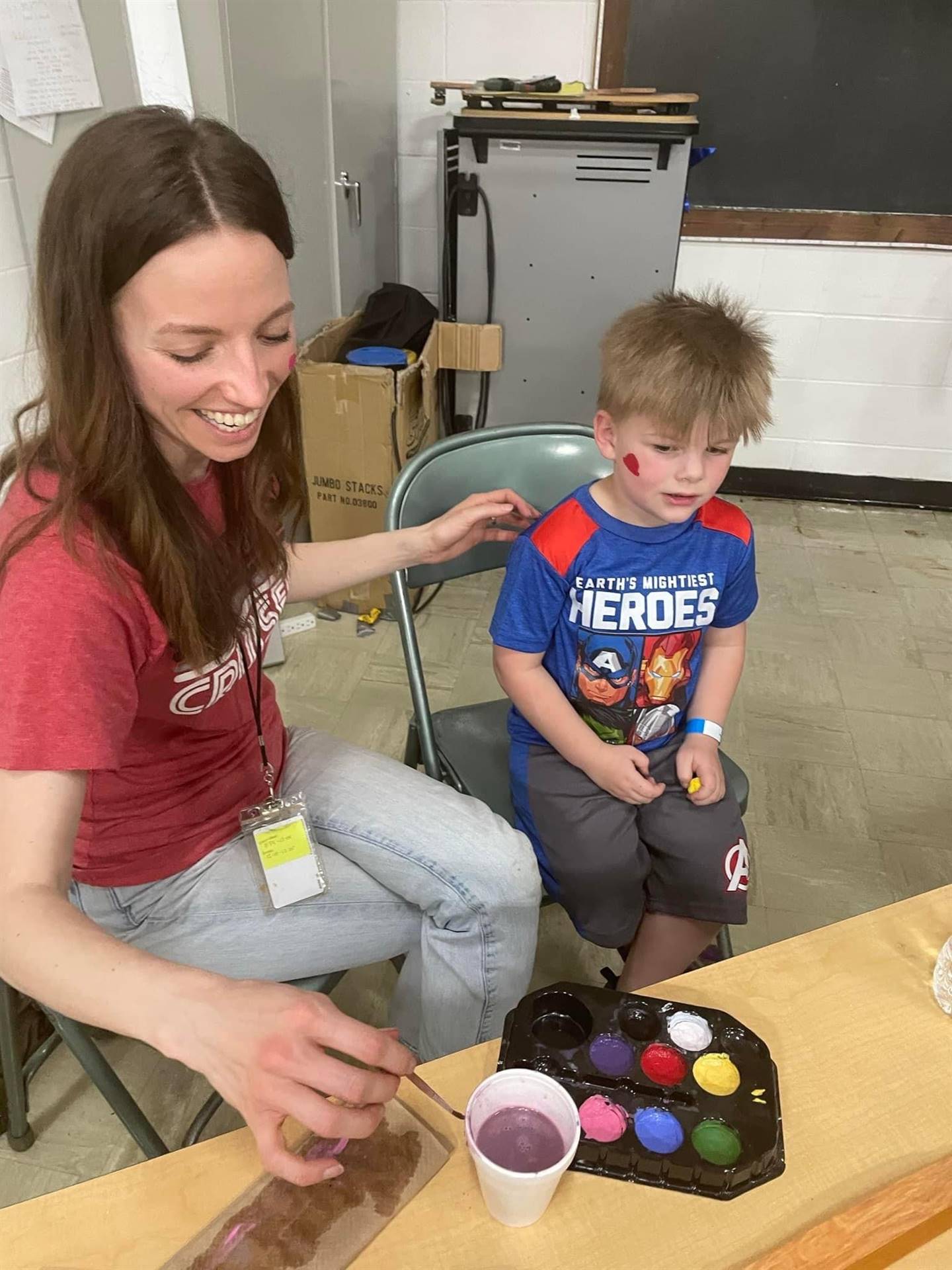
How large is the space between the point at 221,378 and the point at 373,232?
7.71 feet

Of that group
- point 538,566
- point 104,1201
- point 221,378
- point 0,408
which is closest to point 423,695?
point 538,566

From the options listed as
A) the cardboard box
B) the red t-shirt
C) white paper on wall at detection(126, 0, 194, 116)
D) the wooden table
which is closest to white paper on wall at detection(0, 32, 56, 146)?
white paper on wall at detection(126, 0, 194, 116)

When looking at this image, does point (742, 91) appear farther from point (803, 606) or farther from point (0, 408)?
point (0, 408)

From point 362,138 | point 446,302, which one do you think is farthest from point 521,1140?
point 362,138

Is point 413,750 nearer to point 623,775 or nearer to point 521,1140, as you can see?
point 623,775

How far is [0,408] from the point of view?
4.93 ft

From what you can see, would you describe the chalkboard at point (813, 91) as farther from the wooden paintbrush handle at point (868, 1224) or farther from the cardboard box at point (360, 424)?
the wooden paintbrush handle at point (868, 1224)

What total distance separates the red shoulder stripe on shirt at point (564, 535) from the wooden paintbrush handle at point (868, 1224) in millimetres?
734

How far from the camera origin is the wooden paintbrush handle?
0.55 m

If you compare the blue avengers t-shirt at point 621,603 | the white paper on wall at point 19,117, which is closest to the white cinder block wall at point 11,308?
the white paper on wall at point 19,117

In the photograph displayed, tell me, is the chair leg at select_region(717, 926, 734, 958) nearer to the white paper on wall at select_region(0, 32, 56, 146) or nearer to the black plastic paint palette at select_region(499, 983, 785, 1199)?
the black plastic paint palette at select_region(499, 983, 785, 1199)

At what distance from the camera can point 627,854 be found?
3.75 ft

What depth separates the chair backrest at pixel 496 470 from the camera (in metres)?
1.34

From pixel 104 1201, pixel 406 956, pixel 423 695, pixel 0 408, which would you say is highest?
pixel 0 408
